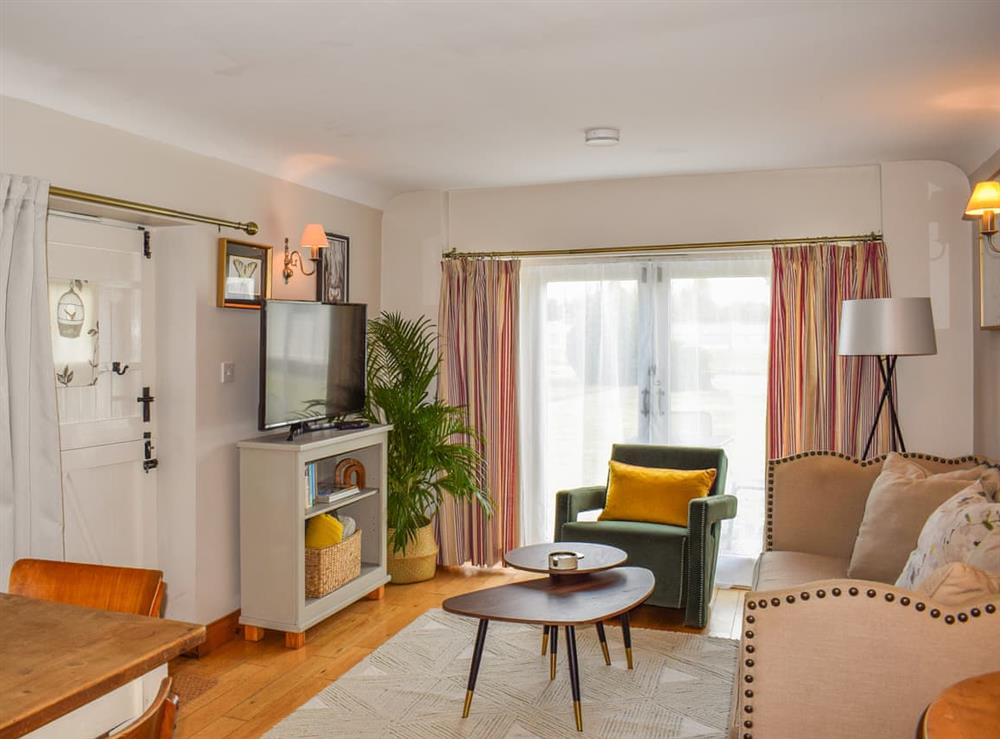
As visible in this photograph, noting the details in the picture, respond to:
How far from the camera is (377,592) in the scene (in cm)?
479

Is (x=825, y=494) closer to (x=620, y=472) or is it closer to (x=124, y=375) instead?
(x=620, y=472)

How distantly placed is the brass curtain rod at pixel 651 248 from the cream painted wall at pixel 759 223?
2.1 inches

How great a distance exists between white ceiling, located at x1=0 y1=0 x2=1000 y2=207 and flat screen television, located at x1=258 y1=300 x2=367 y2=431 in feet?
2.72

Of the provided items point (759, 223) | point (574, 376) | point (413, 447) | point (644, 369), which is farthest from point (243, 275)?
point (759, 223)

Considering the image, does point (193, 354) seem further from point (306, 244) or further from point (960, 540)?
point (960, 540)

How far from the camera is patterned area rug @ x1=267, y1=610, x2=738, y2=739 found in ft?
10.3

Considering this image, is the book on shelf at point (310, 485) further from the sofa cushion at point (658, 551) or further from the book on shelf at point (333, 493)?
the sofa cushion at point (658, 551)

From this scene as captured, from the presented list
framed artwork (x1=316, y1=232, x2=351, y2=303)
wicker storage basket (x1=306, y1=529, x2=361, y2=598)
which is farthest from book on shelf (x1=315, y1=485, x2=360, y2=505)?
framed artwork (x1=316, y1=232, x2=351, y2=303)

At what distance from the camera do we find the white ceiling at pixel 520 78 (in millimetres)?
2541

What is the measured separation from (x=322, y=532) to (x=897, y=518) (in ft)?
8.73

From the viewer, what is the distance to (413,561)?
201 inches

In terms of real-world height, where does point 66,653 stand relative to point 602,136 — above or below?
below

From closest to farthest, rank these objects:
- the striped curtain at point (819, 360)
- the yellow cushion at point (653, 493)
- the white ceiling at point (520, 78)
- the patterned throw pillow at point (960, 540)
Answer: the patterned throw pillow at point (960, 540), the white ceiling at point (520, 78), the yellow cushion at point (653, 493), the striped curtain at point (819, 360)

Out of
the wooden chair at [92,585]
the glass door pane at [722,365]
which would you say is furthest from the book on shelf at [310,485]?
the glass door pane at [722,365]
